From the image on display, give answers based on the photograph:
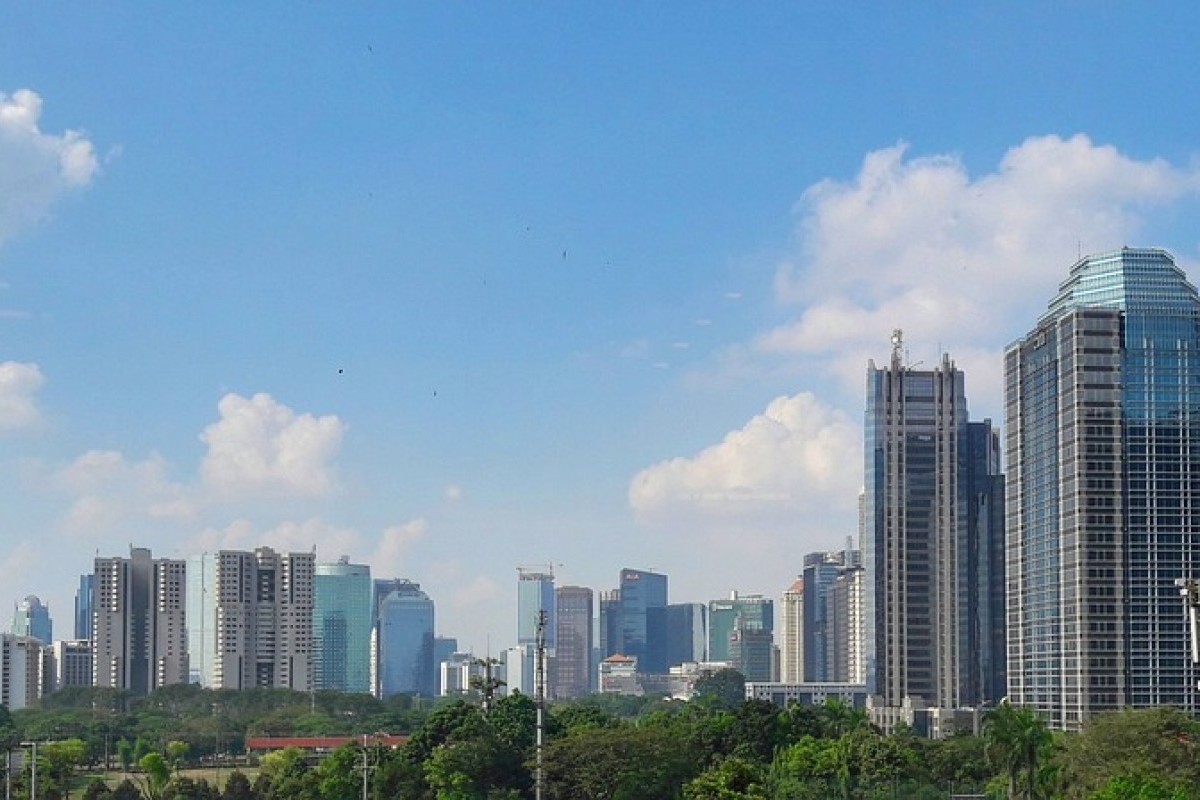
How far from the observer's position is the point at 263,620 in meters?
169

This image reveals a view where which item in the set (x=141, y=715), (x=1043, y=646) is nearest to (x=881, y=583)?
(x=1043, y=646)

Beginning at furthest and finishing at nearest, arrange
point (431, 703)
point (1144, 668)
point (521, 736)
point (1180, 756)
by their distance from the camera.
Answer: point (431, 703)
point (1144, 668)
point (521, 736)
point (1180, 756)

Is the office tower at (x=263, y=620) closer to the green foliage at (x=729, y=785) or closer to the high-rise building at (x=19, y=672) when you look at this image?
the high-rise building at (x=19, y=672)

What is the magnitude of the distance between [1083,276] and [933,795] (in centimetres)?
4168

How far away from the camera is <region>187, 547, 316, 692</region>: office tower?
166 metres

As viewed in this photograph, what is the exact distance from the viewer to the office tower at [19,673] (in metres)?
165

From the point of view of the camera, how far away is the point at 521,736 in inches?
2699

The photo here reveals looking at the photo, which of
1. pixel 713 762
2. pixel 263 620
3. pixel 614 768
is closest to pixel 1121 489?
pixel 713 762

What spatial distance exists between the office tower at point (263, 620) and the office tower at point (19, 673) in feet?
60.6

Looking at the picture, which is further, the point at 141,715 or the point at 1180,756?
the point at 141,715

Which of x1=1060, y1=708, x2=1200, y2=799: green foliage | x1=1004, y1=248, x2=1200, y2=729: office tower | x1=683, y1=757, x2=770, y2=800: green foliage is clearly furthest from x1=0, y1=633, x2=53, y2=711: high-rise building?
x1=1060, y1=708, x2=1200, y2=799: green foliage

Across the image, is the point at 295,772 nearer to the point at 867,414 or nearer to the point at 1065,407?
the point at 1065,407

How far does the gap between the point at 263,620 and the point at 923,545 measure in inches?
2858

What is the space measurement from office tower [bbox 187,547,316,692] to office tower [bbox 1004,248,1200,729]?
91.5 m
